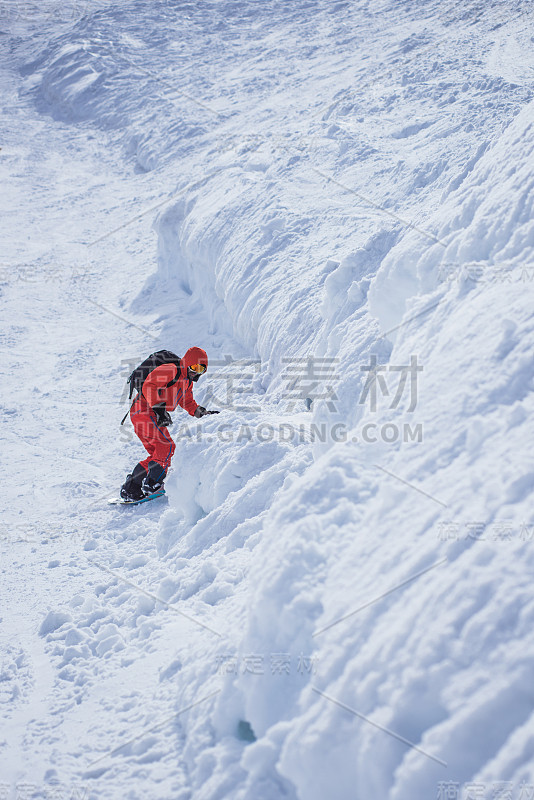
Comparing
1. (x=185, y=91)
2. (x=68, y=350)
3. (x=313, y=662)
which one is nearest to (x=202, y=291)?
(x=68, y=350)

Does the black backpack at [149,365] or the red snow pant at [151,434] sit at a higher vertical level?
the black backpack at [149,365]

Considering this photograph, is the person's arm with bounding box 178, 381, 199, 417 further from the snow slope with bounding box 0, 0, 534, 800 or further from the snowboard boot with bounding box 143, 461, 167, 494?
the snowboard boot with bounding box 143, 461, 167, 494

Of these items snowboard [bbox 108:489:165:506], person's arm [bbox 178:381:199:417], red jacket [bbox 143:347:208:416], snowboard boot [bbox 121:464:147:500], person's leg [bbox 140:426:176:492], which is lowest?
snowboard [bbox 108:489:165:506]

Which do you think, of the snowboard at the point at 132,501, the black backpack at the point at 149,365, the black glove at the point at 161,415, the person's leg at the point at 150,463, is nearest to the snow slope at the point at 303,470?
the snowboard at the point at 132,501

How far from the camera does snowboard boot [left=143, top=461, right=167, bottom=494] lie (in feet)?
18.6

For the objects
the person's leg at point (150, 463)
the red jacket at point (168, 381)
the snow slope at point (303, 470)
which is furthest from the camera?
the person's leg at point (150, 463)

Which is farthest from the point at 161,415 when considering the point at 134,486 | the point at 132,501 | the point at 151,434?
the point at 132,501

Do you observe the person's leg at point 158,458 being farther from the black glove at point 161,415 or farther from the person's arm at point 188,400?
the person's arm at point 188,400

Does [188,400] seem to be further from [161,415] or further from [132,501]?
[132,501]

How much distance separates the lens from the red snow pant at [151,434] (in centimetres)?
554

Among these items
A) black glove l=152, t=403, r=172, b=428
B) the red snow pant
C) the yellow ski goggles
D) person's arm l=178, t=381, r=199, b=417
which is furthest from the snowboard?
the yellow ski goggles

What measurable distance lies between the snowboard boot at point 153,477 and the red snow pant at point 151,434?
0.03m

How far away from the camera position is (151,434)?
561 cm

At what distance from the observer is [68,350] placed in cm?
877
